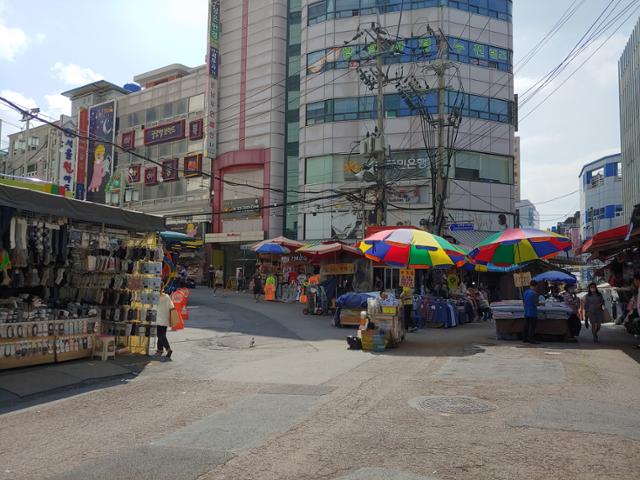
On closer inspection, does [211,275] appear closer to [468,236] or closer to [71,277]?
[468,236]

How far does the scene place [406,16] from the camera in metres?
36.5

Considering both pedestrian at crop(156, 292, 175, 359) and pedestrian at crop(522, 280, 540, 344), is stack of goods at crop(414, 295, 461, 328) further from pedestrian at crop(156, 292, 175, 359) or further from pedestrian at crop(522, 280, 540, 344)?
pedestrian at crop(156, 292, 175, 359)

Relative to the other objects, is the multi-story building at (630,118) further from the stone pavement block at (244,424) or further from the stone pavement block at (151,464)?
the stone pavement block at (151,464)

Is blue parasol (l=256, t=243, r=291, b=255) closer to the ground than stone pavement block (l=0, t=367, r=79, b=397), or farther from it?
farther from it

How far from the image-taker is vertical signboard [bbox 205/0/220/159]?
41.6 m

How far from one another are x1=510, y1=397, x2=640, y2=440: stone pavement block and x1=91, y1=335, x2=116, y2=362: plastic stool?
25.4 ft

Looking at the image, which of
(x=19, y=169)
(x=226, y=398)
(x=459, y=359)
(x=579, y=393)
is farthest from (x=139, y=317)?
(x=19, y=169)

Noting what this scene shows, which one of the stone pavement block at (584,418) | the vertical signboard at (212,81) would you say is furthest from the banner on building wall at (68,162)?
the stone pavement block at (584,418)

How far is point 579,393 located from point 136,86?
181ft

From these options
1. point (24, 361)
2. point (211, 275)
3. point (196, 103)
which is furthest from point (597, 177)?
point (24, 361)

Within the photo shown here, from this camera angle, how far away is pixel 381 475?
466 centimetres

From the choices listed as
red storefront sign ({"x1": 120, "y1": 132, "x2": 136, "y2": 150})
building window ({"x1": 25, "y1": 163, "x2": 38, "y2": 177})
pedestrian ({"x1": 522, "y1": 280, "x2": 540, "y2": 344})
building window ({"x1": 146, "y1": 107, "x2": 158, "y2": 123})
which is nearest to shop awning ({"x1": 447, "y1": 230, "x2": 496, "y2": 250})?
pedestrian ({"x1": 522, "y1": 280, "x2": 540, "y2": 344})

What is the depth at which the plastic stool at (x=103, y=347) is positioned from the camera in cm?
1065

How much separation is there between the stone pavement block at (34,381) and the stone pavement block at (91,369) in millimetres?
163
